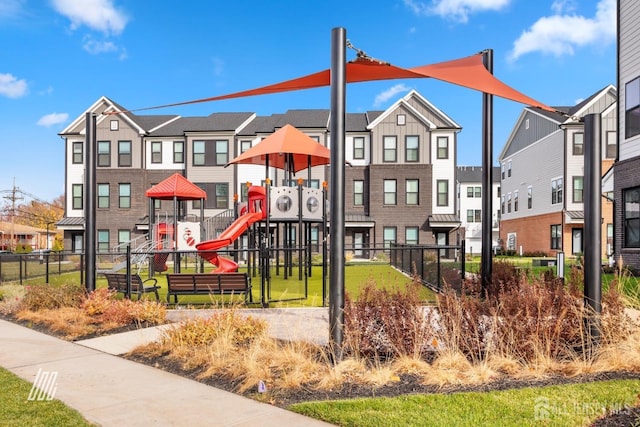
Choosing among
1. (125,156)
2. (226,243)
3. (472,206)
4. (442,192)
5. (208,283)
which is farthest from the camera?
(472,206)

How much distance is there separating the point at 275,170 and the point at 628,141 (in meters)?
22.9

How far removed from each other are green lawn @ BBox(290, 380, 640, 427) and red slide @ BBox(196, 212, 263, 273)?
42.1ft

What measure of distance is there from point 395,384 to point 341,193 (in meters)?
2.36

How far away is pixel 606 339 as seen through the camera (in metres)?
6.51

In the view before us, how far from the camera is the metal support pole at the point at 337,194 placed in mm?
6395

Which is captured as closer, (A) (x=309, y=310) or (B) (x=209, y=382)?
(B) (x=209, y=382)

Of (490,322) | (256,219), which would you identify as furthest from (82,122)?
(490,322)

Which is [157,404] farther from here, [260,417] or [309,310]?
[309,310]

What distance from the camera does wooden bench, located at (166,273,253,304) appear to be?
466 inches

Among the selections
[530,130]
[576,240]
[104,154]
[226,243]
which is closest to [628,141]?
[226,243]

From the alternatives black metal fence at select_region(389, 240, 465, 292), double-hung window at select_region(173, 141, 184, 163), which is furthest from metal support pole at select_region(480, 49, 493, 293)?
double-hung window at select_region(173, 141, 184, 163)

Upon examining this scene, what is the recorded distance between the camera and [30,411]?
16.4 feet

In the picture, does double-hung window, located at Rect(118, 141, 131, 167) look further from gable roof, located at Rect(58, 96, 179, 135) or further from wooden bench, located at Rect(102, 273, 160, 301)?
wooden bench, located at Rect(102, 273, 160, 301)

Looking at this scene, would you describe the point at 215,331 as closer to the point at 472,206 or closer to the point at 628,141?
the point at 628,141
